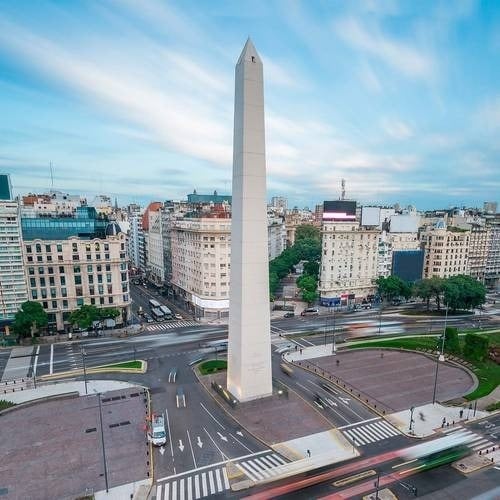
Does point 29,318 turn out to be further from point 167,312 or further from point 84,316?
point 167,312

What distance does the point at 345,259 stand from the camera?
9288 centimetres

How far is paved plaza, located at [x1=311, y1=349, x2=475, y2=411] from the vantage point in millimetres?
43281

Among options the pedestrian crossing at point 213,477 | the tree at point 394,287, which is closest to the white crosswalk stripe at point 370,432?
the pedestrian crossing at point 213,477

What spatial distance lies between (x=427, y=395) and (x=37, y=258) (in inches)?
2806

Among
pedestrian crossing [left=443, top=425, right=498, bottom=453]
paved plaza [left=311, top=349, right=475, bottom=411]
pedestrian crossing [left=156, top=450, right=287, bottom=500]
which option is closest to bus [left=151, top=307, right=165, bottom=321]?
paved plaza [left=311, top=349, right=475, bottom=411]

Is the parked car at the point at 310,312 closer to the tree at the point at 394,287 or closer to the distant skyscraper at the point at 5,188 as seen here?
the tree at the point at 394,287

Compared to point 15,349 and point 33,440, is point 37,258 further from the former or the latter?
point 33,440

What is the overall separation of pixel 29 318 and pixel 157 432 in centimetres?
4151

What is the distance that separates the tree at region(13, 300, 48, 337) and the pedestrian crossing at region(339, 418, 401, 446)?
5542 cm

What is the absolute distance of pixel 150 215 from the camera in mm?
121375

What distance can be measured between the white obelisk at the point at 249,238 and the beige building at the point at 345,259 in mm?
55050

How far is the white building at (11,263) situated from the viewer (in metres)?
63.0

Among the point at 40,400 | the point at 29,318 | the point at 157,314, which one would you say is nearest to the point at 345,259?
the point at 157,314

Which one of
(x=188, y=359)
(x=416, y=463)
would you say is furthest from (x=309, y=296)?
(x=416, y=463)
